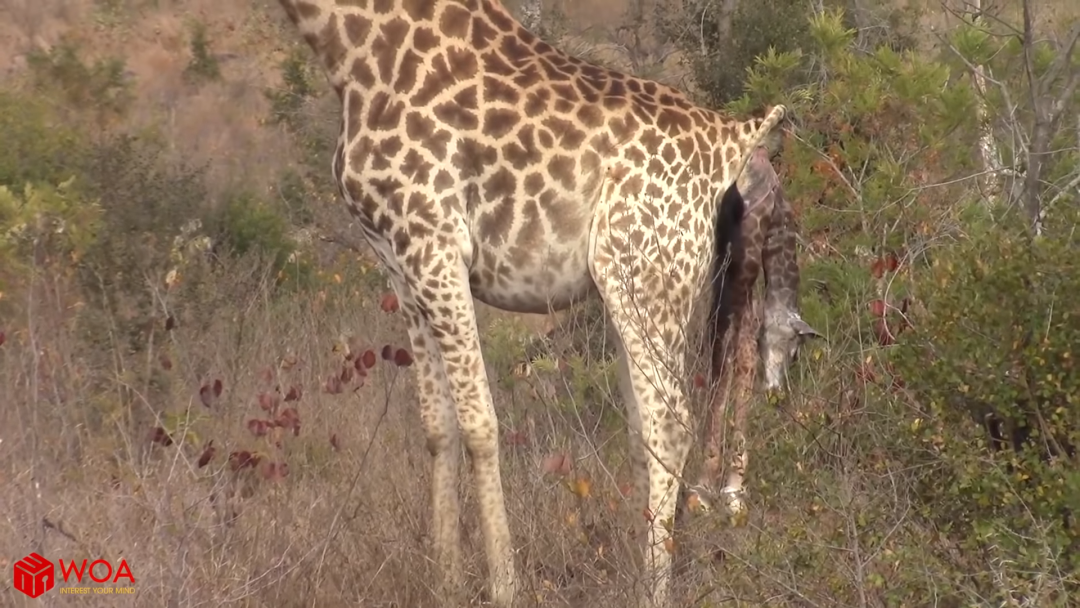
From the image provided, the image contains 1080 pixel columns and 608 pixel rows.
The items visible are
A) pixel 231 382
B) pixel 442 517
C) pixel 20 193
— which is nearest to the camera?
pixel 442 517

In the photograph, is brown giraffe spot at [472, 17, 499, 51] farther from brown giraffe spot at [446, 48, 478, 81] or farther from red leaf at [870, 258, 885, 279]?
red leaf at [870, 258, 885, 279]

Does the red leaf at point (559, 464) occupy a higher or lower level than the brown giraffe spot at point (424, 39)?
lower

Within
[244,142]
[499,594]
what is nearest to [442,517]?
[499,594]

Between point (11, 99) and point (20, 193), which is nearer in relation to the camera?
point (20, 193)

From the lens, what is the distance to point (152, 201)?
872 centimetres

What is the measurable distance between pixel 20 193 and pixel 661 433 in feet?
18.3

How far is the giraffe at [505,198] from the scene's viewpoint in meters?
4.77

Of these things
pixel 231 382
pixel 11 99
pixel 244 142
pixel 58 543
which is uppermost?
pixel 58 543

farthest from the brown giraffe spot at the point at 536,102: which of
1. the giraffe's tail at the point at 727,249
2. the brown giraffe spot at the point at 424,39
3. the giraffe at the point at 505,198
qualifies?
the giraffe's tail at the point at 727,249

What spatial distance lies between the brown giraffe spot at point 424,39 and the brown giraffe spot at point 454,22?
0.13 ft

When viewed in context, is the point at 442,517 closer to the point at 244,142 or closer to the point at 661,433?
the point at 661,433

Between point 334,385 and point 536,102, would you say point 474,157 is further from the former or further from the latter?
point 334,385

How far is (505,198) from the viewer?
4.83 meters

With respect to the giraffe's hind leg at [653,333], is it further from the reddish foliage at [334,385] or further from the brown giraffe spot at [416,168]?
the reddish foliage at [334,385]
